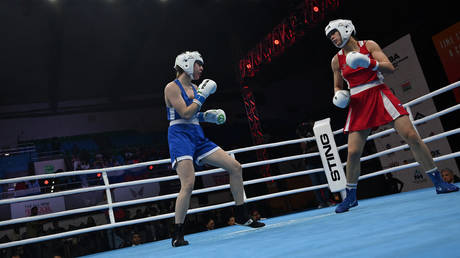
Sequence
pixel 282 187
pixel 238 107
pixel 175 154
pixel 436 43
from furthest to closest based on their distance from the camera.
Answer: pixel 238 107 → pixel 282 187 → pixel 436 43 → pixel 175 154

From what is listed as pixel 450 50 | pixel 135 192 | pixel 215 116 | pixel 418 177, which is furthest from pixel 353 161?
pixel 135 192

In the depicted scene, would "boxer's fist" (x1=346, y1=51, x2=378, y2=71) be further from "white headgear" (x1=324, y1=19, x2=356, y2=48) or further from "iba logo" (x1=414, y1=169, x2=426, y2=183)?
"iba logo" (x1=414, y1=169, x2=426, y2=183)

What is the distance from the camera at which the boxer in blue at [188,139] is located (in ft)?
8.16

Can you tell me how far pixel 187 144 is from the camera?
8.38ft

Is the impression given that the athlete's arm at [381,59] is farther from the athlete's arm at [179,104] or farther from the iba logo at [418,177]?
the iba logo at [418,177]

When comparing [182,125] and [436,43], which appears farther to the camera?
[436,43]

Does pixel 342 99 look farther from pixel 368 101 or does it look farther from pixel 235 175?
pixel 235 175

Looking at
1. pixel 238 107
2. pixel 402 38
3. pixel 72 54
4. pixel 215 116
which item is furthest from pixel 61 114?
pixel 215 116

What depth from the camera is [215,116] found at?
2.78 meters

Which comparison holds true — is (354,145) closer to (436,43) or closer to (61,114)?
(436,43)

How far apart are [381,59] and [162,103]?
1196 centimetres

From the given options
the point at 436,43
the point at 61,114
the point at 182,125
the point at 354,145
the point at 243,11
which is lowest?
the point at 354,145

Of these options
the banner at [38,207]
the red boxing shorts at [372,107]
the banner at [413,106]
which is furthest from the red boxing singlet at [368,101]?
the banner at [38,207]

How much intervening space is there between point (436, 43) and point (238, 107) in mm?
8820
